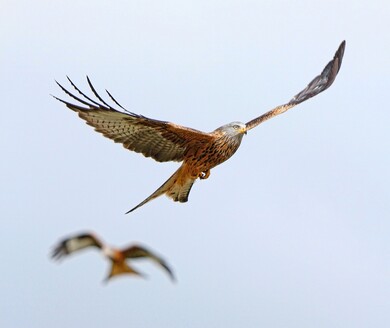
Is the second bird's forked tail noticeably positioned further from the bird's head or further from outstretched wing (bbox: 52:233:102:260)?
outstretched wing (bbox: 52:233:102:260)

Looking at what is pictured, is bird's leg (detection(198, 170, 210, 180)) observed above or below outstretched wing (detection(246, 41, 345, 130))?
below

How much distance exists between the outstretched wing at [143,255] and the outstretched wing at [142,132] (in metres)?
5.50

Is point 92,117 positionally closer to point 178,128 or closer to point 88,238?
point 178,128

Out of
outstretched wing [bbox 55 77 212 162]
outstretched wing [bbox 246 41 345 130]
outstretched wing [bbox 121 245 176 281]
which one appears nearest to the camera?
outstretched wing [bbox 121 245 176 281]

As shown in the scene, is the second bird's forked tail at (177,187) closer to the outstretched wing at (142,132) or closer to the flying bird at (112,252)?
the outstretched wing at (142,132)

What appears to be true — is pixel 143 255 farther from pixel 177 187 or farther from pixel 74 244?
pixel 177 187

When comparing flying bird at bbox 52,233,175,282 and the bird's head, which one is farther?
the bird's head

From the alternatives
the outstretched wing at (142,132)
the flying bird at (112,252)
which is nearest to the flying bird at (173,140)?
the outstretched wing at (142,132)

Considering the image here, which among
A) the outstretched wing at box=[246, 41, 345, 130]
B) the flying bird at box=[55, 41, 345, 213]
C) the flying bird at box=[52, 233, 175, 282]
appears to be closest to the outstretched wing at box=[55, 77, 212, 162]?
the flying bird at box=[55, 41, 345, 213]

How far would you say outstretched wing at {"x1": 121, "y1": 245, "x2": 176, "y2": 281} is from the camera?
22.6ft

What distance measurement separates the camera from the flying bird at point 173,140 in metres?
13.2

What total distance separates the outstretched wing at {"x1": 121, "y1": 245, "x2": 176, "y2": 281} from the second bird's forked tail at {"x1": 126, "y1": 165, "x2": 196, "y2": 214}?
6.51m

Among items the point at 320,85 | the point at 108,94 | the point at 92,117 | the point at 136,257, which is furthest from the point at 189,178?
the point at 136,257

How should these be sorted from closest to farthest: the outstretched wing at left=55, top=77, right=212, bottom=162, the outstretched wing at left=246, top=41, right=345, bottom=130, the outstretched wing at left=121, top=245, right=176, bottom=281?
the outstretched wing at left=121, top=245, right=176, bottom=281 → the outstretched wing at left=55, top=77, right=212, bottom=162 → the outstretched wing at left=246, top=41, right=345, bottom=130
